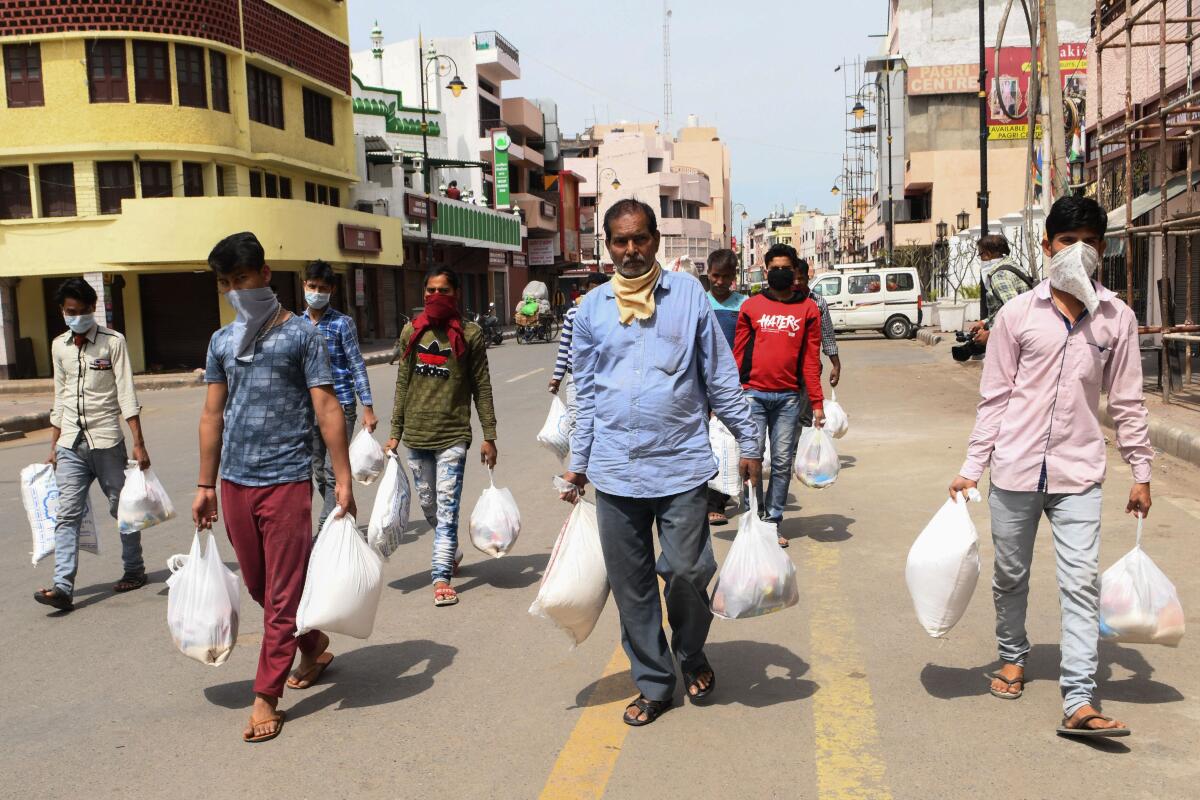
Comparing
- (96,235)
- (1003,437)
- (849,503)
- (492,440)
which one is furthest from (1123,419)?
(96,235)

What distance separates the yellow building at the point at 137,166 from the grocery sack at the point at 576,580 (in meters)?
24.5

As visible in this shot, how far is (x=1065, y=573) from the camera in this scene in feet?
13.0

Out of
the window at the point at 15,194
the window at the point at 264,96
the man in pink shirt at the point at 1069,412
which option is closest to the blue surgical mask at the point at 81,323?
the man in pink shirt at the point at 1069,412

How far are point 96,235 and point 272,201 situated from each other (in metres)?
4.19

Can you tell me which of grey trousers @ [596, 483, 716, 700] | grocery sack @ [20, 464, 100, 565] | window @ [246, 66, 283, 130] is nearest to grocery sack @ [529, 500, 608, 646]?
grey trousers @ [596, 483, 716, 700]

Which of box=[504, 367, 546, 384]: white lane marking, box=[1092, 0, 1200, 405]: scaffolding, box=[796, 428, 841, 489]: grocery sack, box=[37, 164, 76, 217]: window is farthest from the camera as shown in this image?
box=[37, 164, 76, 217]: window

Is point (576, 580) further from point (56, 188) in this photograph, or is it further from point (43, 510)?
point (56, 188)

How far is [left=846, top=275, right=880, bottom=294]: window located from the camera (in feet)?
105

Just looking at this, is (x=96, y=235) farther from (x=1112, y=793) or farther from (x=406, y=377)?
(x=1112, y=793)

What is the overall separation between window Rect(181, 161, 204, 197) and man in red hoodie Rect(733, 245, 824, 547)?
24.0m

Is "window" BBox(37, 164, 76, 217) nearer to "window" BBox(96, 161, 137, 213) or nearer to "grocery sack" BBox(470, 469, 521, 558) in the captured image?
"window" BBox(96, 161, 137, 213)

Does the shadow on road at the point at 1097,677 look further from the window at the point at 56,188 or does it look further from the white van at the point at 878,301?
the white van at the point at 878,301

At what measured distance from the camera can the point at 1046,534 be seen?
7.02 m

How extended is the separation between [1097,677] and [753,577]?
1.46 metres
